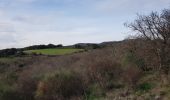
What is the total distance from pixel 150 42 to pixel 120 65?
7.52 meters

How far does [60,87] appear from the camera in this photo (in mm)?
35438

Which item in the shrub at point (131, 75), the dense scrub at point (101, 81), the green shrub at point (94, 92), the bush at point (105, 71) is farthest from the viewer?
the bush at point (105, 71)

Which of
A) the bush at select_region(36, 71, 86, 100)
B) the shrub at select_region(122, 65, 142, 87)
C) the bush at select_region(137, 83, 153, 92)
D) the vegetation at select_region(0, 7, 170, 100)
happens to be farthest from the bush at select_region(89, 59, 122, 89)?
the bush at select_region(137, 83, 153, 92)

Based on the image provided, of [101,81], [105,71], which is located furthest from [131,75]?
[105,71]

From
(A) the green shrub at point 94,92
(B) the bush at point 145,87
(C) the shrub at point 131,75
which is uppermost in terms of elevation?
(C) the shrub at point 131,75

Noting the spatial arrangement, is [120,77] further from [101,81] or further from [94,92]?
[94,92]

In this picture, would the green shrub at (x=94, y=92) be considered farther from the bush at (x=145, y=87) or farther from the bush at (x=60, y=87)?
the bush at (x=145, y=87)

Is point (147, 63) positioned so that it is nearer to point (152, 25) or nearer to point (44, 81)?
point (152, 25)

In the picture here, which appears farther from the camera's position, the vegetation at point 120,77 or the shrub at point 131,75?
the shrub at point 131,75

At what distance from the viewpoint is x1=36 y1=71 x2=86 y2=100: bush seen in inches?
1361

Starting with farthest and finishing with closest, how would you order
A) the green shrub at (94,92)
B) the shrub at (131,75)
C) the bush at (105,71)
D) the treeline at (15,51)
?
the treeline at (15,51) < the bush at (105,71) < the shrub at (131,75) < the green shrub at (94,92)

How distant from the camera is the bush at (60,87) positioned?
113 ft

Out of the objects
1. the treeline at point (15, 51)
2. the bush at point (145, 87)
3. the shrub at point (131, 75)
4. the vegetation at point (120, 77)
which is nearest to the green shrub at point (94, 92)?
the vegetation at point (120, 77)

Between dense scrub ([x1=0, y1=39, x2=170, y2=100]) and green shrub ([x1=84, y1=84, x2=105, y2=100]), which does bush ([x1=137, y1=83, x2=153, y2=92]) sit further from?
green shrub ([x1=84, y1=84, x2=105, y2=100])
